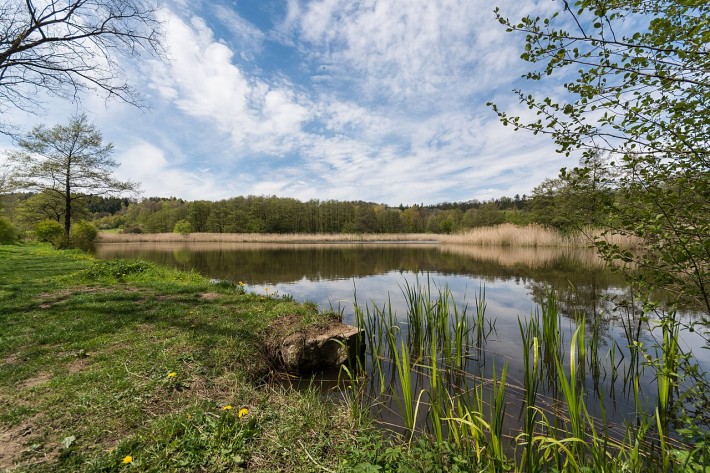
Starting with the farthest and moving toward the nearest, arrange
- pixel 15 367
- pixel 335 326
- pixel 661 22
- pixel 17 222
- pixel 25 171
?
pixel 17 222
pixel 25 171
pixel 335 326
pixel 15 367
pixel 661 22

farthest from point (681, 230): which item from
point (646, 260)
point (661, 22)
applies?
point (661, 22)

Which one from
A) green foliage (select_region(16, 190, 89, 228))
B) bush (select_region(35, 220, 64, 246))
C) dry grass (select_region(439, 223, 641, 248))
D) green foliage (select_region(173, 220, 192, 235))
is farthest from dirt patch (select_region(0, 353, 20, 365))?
green foliage (select_region(173, 220, 192, 235))

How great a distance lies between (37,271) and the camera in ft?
33.1

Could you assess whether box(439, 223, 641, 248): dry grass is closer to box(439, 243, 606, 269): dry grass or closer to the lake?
box(439, 243, 606, 269): dry grass

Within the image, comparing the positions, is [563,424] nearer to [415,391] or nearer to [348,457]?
[415,391]

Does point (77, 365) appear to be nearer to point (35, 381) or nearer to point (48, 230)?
point (35, 381)

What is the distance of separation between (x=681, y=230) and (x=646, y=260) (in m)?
0.36

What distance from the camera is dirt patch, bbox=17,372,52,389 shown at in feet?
10.1

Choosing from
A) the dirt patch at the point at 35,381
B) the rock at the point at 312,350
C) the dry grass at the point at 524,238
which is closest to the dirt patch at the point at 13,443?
the dirt patch at the point at 35,381

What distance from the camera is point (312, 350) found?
4.47 metres

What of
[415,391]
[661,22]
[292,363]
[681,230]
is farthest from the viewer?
[292,363]

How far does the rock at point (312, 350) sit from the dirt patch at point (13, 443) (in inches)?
98.1

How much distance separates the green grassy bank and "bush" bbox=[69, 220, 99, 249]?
71.9 ft

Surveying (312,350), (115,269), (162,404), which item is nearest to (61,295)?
(115,269)
